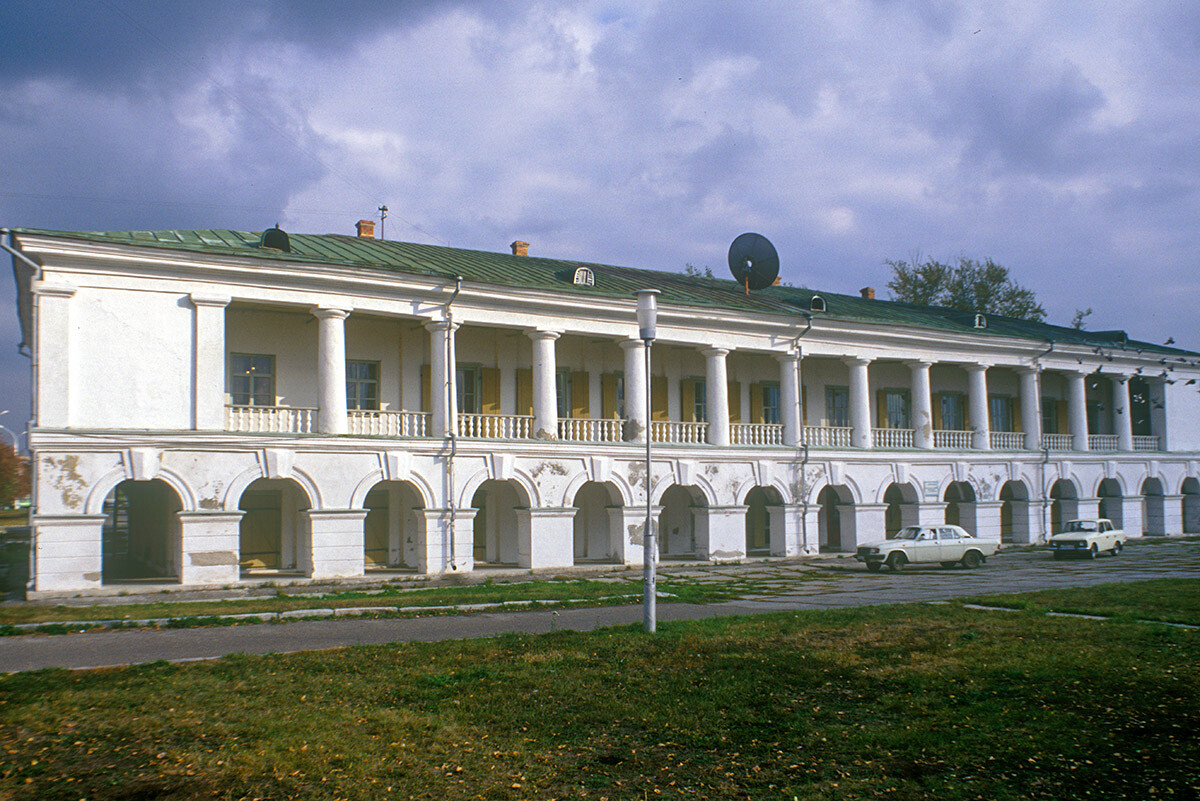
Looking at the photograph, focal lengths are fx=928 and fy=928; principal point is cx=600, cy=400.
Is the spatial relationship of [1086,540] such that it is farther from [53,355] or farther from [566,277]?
[53,355]

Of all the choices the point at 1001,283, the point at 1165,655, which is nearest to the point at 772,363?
the point at 1165,655

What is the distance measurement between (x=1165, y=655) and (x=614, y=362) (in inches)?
824

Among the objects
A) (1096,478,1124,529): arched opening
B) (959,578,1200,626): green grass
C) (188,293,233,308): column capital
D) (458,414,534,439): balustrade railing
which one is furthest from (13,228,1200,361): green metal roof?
(959,578,1200,626): green grass

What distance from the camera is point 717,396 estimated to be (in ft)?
97.3

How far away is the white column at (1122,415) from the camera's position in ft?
128

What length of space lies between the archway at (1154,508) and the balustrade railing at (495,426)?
27904mm

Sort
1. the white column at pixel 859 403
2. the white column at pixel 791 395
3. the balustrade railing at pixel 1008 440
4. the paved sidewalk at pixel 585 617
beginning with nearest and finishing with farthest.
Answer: the paved sidewalk at pixel 585 617 < the white column at pixel 791 395 < the white column at pixel 859 403 < the balustrade railing at pixel 1008 440

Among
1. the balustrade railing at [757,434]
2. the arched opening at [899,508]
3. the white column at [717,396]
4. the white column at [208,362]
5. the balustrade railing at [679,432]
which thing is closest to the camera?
the white column at [208,362]

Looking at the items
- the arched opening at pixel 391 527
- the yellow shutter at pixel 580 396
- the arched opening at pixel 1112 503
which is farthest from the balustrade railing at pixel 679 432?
the arched opening at pixel 1112 503

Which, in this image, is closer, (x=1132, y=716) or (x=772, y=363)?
(x=1132, y=716)

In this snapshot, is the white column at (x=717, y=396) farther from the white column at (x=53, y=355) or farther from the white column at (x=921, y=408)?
the white column at (x=53, y=355)

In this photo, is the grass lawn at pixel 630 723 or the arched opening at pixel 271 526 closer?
the grass lawn at pixel 630 723

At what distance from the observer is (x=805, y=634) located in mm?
12727

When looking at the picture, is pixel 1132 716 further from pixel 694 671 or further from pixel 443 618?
pixel 443 618
